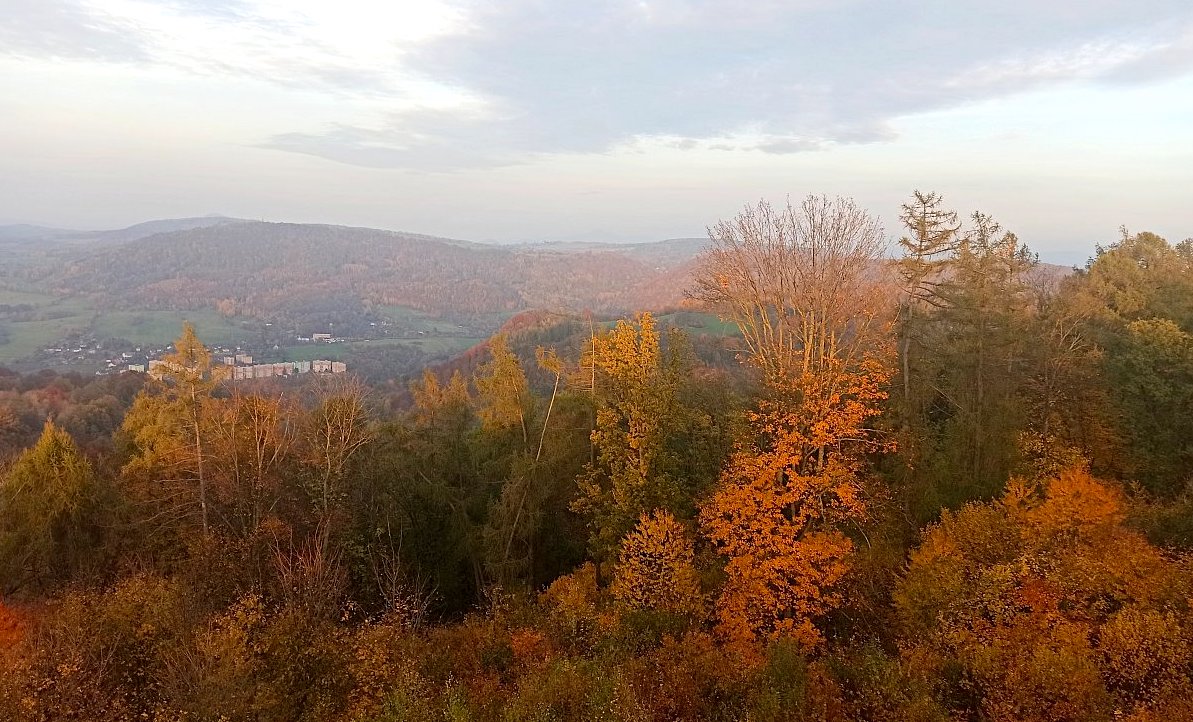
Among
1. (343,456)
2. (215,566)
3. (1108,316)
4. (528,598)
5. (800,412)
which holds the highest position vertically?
(1108,316)

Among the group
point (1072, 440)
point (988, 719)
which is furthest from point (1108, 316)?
point (988, 719)

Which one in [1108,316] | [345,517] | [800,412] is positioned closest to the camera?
[800,412]

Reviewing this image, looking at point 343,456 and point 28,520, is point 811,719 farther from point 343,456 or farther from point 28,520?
point 28,520

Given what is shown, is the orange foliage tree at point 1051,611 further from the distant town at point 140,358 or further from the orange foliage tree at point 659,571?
the distant town at point 140,358

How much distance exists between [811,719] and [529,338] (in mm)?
97036

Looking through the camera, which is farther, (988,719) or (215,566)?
(215,566)

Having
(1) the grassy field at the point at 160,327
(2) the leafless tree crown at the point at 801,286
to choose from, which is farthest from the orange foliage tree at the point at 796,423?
(1) the grassy field at the point at 160,327

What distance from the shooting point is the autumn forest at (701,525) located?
1444 centimetres

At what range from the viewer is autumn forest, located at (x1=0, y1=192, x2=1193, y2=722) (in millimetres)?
14438

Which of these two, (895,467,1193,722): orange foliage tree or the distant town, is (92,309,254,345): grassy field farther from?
(895,467,1193,722): orange foliage tree

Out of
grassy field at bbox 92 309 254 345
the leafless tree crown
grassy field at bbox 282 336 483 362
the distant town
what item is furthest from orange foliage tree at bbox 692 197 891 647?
grassy field at bbox 92 309 254 345

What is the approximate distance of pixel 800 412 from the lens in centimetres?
1931

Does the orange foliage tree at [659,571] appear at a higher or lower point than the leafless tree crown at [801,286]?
lower

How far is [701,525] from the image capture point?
20.0 metres
